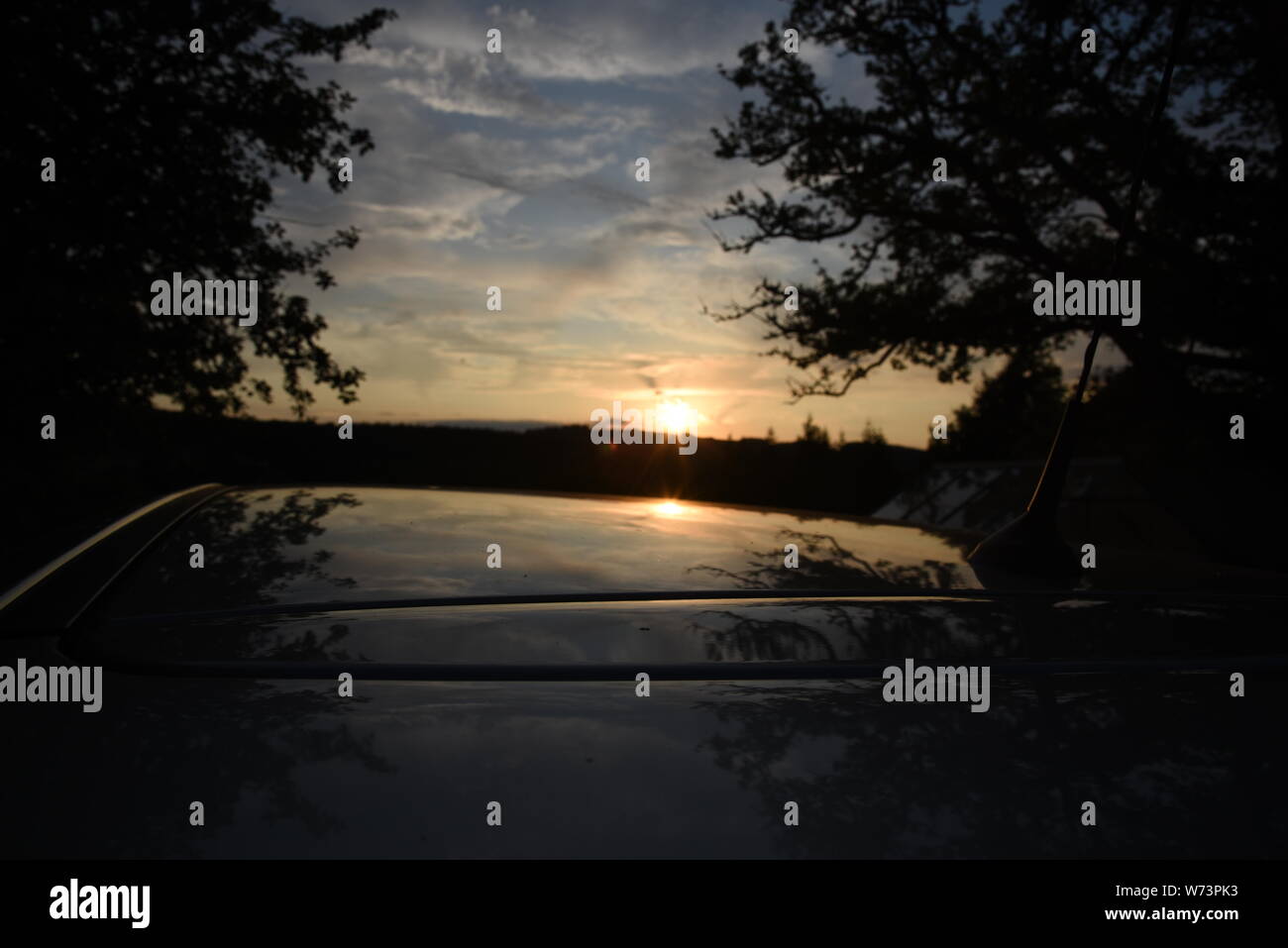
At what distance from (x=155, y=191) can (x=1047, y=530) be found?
480 inches

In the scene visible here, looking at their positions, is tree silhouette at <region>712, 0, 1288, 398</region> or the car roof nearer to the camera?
the car roof

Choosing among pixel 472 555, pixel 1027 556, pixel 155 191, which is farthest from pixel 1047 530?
pixel 155 191

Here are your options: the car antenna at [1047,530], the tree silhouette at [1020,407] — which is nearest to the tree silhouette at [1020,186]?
the tree silhouette at [1020,407]

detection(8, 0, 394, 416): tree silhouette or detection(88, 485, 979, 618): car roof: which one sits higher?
detection(8, 0, 394, 416): tree silhouette

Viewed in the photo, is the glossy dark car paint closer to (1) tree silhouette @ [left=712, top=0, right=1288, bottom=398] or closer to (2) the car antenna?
(2) the car antenna

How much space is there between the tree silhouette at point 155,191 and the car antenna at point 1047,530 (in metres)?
10.4

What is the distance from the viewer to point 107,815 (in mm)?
697

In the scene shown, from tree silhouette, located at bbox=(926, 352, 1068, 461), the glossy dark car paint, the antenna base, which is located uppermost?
tree silhouette, located at bbox=(926, 352, 1068, 461)

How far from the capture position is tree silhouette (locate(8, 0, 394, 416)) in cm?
970

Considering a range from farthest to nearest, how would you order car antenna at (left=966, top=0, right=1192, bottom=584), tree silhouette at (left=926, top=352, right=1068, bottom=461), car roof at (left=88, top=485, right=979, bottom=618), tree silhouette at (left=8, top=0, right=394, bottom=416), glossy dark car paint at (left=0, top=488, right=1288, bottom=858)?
1. tree silhouette at (left=926, top=352, right=1068, bottom=461)
2. tree silhouette at (left=8, top=0, right=394, bottom=416)
3. car antenna at (left=966, top=0, right=1192, bottom=584)
4. car roof at (left=88, top=485, right=979, bottom=618)
5. glossy dark car paint at (left=0, top=488, right=1288, bottom=858)

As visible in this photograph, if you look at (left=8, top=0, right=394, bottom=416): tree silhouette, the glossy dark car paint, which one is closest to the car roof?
the glossy dark car paint

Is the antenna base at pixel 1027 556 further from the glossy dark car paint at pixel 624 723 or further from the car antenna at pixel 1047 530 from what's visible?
the glossy dark car paint at pixel 624 723

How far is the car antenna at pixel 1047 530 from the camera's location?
169 cm

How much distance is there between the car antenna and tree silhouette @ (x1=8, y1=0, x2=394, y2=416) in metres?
10.4
